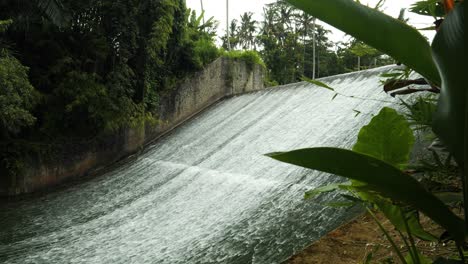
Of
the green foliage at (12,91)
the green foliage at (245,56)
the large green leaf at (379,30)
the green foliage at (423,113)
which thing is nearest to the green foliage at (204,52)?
the green foliage at (245,56)

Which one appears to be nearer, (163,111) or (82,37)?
(82,37)

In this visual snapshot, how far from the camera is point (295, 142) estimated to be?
691 cm

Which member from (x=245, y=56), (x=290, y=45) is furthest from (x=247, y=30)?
(x=245, y=56)

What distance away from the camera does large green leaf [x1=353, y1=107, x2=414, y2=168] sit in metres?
1.16

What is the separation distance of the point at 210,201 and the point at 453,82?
472 cm

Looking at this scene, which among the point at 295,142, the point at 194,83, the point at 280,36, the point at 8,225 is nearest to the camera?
the point at 8,225

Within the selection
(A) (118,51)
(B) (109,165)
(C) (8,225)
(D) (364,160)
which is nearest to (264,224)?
(D) (364,160)

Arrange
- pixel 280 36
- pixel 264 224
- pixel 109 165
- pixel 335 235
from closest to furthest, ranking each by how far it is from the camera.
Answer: pixel 335 235
pixel 264 224
pixel 109 165
pixel 280 36

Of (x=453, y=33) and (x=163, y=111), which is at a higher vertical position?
(x=453, y=33)

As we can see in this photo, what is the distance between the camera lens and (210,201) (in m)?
5.27

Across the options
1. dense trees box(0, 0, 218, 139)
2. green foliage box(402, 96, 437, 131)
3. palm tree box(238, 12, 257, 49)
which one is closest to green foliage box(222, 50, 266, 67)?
dense trees box(0, 0, 218, 139)

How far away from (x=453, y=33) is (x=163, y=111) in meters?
10.4

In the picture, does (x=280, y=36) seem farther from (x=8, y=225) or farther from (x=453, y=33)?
(x=453, y=33)

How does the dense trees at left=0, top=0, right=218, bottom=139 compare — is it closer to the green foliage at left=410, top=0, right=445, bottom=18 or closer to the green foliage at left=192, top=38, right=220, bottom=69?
the green foliage at left=192, top=38, right=220, bottom=69
